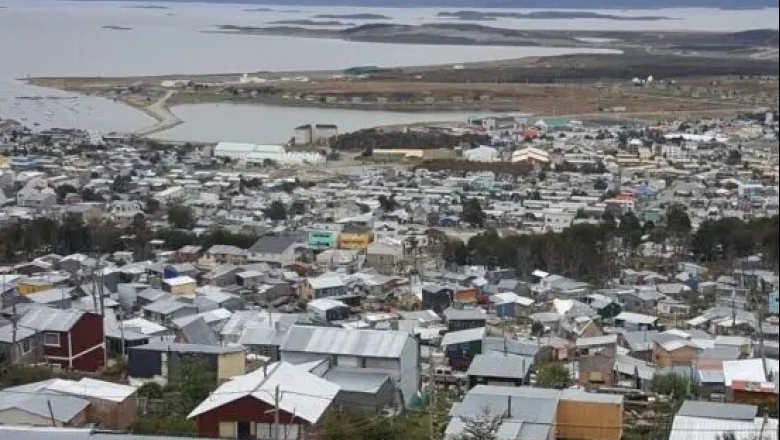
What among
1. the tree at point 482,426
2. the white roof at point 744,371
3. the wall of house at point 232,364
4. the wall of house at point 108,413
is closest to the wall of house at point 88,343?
the wall of house at point 232,364

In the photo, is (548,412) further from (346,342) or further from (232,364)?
(232,364)

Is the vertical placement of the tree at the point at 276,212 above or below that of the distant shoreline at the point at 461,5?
below

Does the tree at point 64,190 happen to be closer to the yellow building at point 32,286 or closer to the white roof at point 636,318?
the yellow building at point 32,286

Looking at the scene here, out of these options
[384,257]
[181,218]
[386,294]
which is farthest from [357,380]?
[181,218]

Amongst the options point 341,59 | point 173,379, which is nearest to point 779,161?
point 173,379

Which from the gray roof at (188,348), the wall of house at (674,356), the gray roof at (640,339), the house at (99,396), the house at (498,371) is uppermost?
the house at (99,396)

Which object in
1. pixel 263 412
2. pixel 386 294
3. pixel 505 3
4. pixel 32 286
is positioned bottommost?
pixel 386 294

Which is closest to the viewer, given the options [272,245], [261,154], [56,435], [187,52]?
[56,435]
